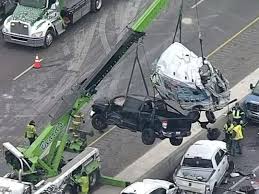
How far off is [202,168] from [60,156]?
166 inches

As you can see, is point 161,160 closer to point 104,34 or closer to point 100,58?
point 100,58

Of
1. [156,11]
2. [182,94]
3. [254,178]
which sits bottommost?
[254,178]

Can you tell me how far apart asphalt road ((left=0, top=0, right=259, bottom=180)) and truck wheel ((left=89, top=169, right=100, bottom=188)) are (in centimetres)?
123

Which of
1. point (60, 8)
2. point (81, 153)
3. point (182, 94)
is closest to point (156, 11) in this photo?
point (182, 94)

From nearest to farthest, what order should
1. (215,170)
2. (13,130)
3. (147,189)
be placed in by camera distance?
(147,189) → (215,170) → (13,130)

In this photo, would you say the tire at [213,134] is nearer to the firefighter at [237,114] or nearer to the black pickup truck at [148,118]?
the firefighter at [237,114]

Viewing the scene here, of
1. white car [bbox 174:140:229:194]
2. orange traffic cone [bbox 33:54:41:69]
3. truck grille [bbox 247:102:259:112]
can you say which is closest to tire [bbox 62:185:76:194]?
white car [bbox 174:140:229:194]

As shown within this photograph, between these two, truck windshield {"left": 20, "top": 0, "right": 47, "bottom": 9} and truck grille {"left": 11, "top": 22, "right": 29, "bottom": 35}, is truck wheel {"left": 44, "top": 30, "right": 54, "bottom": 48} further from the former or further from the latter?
truck windshield {"left": 20, "top": 0, "right": 47, "bottom": 9}

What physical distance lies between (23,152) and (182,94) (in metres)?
5.29

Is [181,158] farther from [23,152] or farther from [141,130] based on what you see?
[23,152]

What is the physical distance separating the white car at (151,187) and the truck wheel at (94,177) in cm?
174

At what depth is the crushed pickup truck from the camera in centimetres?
2916

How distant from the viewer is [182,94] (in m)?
29.3

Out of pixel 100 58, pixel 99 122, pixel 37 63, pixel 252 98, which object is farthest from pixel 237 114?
pixel 37 63
